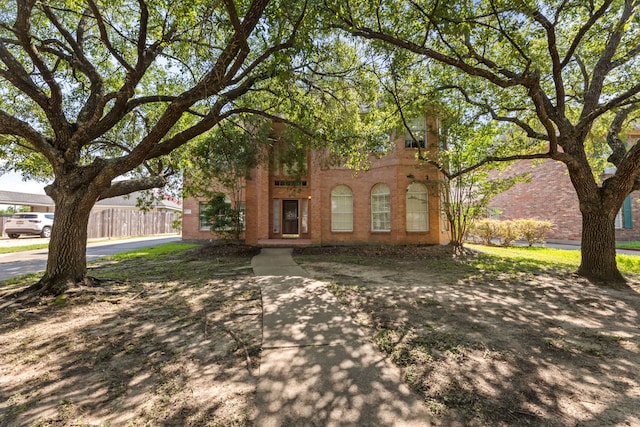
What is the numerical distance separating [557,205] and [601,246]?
13.9 metres

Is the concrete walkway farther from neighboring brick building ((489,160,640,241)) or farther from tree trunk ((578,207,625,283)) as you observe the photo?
neighboring brick building ((489,160,640,241))

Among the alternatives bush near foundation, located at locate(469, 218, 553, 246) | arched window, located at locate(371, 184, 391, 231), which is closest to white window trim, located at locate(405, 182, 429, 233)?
arched window, located at locate(371, 184, 391, 231)

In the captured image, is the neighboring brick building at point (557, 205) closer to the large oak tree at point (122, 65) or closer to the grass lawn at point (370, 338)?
the grass lawn at point (370, 338)

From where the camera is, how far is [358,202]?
14.1m

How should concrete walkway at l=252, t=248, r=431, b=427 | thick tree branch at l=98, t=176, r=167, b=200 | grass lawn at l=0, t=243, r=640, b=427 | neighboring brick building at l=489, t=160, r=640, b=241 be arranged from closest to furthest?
concrete walkway at l=252, t=248, r=431, b=427 → grass lawn at l=0, t=243, r=640, b=427 → thick tree branch at l=98, t=176, r=167, b=200 → neighboring brick building at l=489, t=160, r=640, b=241

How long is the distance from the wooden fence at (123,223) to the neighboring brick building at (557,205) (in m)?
24.4

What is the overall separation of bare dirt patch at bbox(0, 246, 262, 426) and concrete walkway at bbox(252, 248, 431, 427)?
0.20m

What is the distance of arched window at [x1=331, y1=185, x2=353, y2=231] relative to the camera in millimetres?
14242

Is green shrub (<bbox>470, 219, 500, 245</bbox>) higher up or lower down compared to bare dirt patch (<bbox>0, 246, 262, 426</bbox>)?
higher up

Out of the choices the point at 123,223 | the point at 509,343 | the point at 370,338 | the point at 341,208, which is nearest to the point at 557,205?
the point at 341,208

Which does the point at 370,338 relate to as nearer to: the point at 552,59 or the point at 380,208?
the point at 552,59

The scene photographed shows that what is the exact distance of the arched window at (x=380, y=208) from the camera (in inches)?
542

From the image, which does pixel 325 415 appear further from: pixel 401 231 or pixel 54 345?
pixel 401 231

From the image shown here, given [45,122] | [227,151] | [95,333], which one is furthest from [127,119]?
[95,333]
